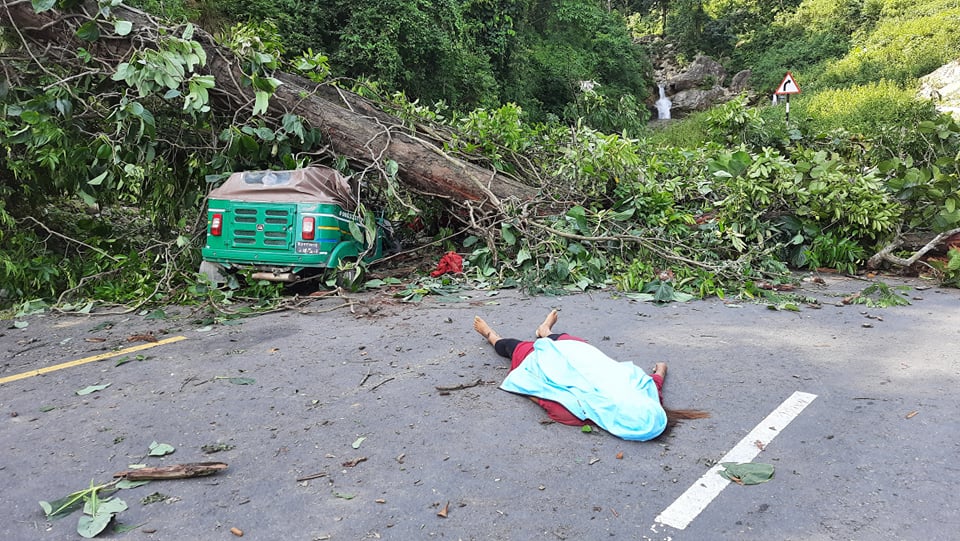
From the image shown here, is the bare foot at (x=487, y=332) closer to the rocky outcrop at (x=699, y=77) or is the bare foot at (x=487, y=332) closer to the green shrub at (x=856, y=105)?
the green shrub at (x=856, y=105)

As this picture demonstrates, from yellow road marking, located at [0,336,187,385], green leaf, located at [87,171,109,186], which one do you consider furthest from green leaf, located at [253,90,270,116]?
yellow road marking, located at [0,336,187,385]

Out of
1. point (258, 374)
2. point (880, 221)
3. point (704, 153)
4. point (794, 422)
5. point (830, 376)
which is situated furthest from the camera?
point (704, 153)

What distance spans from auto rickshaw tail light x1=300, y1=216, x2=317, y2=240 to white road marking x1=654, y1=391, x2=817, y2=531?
455cm

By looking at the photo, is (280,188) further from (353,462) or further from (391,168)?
(353,462)

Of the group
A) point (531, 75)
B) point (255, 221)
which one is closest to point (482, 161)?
point (255, 221)

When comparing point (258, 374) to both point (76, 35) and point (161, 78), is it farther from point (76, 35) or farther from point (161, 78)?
point (76, 35)

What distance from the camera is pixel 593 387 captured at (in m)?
3.14

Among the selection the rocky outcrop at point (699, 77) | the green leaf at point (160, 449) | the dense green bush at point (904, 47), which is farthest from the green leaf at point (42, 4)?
the rocky outcrop at point (699, 77)

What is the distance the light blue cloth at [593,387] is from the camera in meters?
2.97

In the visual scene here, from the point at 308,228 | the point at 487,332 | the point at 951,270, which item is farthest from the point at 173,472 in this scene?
the point at 951,270

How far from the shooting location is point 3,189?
6.62 m

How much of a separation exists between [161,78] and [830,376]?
652cm

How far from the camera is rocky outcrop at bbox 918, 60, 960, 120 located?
21.8m

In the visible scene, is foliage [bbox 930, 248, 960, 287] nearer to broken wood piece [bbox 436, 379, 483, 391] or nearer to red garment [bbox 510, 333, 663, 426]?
red garment [bbox 510, 333, 663, 426]
